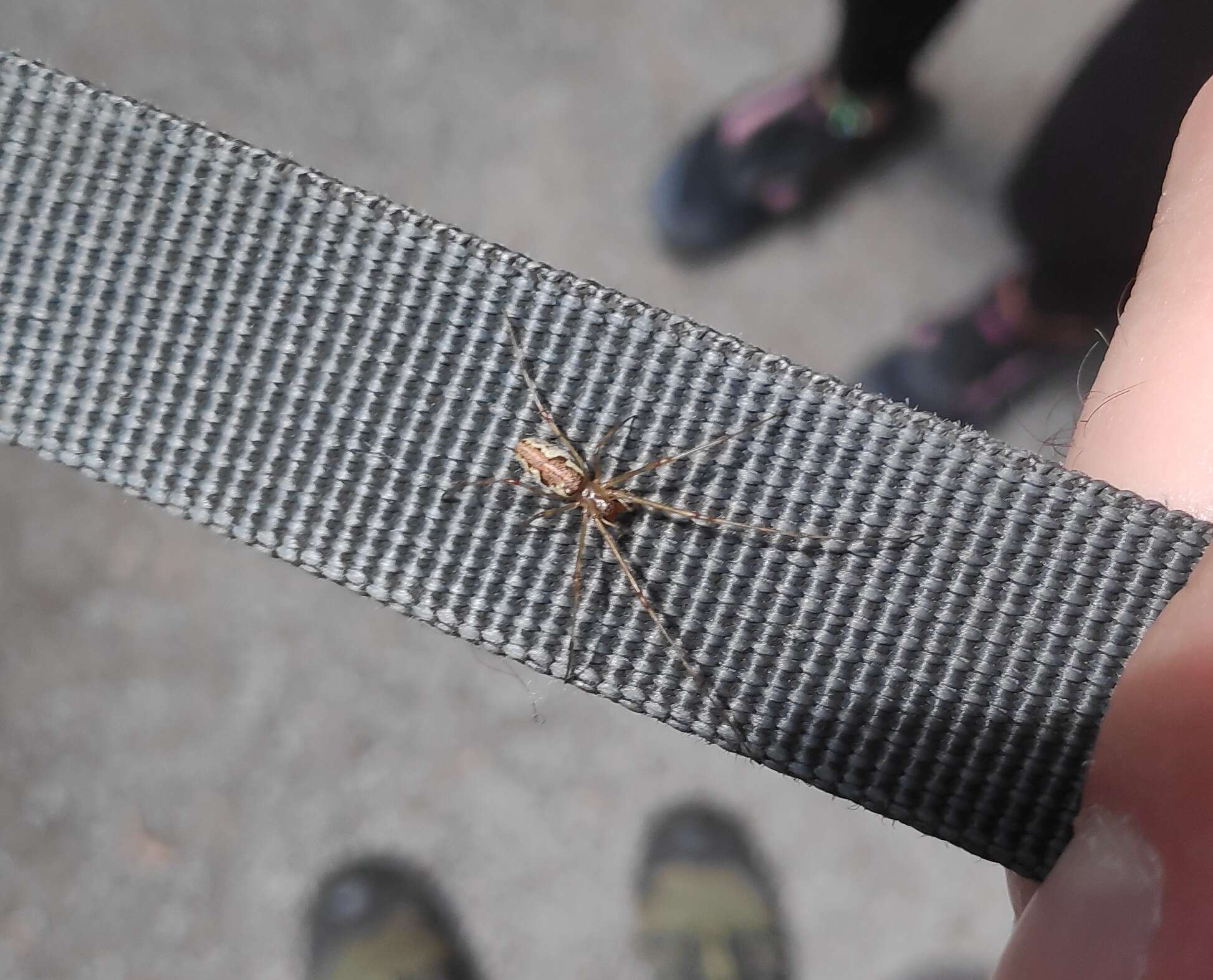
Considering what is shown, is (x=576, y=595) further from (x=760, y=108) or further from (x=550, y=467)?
(x=760, y=108)

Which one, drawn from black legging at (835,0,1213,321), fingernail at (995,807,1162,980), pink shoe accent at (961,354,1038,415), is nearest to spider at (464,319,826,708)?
fingernail at (995,807,1162,980)

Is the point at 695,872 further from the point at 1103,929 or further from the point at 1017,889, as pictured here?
the point at 1103,929

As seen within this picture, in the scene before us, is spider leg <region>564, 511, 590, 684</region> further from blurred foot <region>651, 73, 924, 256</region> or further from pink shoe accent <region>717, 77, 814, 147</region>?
pink shoe accent <region>717, 77, 814, 147</region>

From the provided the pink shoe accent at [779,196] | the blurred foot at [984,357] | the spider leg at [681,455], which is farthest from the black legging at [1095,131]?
the spider leg at [681,455]

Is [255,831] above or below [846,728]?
below

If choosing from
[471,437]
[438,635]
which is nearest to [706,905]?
[438,635]

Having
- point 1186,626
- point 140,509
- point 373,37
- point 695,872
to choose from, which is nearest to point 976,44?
point 373,37

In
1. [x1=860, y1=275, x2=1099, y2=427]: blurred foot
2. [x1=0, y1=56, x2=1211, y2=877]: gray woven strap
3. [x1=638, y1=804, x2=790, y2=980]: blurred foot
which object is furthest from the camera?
[x1=860, y1=275, x2=1099, y2=427]: blurred foot
